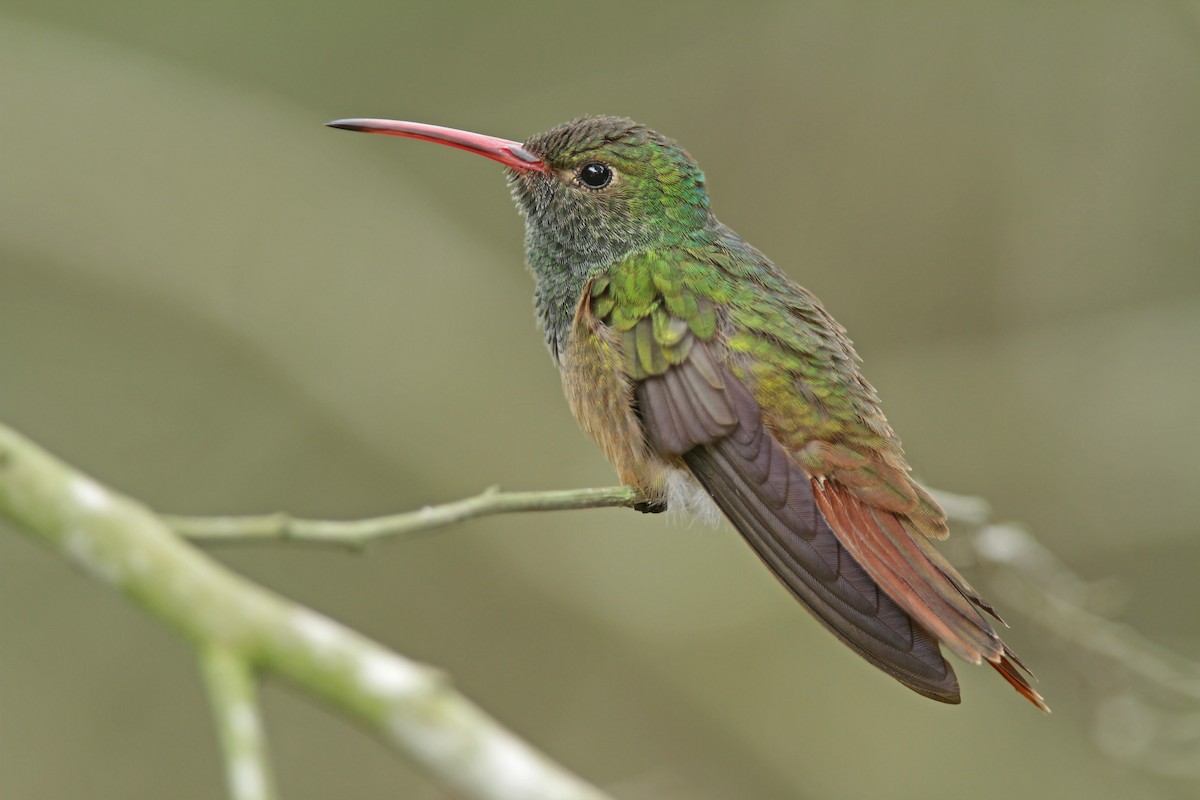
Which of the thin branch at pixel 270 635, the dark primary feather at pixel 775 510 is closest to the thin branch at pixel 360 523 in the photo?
the thin branch at pixel 270 635

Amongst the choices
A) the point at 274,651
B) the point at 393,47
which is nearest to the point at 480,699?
the point at 393,47

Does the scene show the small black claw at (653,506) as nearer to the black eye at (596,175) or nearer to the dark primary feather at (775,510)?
the dark primary feather at (775,510)

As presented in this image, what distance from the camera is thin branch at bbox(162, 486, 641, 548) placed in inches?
84.7

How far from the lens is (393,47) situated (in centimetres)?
920

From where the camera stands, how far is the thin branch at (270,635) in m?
1.65

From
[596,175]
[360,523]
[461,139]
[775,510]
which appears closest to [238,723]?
[360,523]

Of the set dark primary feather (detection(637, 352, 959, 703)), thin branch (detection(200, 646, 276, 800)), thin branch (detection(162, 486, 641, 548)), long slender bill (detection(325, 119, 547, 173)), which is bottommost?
thin branch (detection(200, 646, 276, 800))

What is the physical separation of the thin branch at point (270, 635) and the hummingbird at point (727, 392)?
1.37 meters

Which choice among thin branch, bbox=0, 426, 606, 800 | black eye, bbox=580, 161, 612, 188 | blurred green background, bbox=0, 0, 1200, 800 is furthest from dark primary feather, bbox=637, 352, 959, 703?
blurred green background, bbox=0, 0, 1200, 800

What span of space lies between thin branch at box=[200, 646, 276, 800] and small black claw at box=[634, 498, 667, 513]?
5.50 feet

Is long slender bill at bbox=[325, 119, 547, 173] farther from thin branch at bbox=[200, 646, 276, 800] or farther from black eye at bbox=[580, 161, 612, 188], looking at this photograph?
thin branch at bbox=[200, 646, 276, 800]

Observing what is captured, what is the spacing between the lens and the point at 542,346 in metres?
7.61

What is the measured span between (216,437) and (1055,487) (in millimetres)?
5290

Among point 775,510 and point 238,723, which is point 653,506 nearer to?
point 775,510
